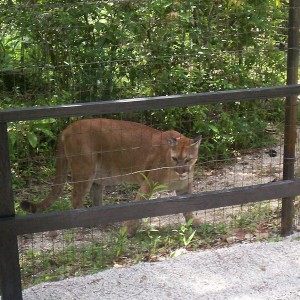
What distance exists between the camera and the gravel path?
4.77m

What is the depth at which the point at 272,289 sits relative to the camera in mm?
4844

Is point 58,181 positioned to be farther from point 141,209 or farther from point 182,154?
point 141,209

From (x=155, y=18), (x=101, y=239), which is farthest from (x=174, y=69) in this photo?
(x=101, y=239)

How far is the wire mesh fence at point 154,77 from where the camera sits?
6.75m

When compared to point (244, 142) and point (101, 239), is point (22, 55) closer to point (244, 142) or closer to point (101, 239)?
point (101, 239)

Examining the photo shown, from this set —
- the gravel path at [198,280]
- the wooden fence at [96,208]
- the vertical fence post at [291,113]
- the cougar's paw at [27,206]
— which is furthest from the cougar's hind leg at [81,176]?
the vertical fence post at [291,113]

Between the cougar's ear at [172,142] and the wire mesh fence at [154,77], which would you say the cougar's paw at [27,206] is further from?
the cougar's ear at [172,142]

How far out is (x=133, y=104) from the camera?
184 inches

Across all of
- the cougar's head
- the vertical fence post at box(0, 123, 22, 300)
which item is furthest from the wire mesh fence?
A: the vertical fence post at box(0, 123, 22, 300)

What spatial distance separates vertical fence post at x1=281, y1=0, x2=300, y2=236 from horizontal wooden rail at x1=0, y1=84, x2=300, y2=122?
20.3 inches

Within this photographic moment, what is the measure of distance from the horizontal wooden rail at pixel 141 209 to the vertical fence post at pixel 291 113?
31 centimetres

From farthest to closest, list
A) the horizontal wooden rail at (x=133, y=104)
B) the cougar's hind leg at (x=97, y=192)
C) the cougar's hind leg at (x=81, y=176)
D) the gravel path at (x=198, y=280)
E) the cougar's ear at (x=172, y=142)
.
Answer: the cougar's hind leg at (x=97, y=192) → the cougar's ear at (x=172, y=142) → the cougar's hind leg at (x=81, y=176) → the gravel path at (x=198, y=280) → the horizontal wooden rail at (x=133, y=104)

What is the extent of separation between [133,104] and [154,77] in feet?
11.2

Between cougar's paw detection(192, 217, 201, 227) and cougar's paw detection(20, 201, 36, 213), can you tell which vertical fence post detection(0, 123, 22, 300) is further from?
cougar's paw detection(192, 217, 201, 227)
